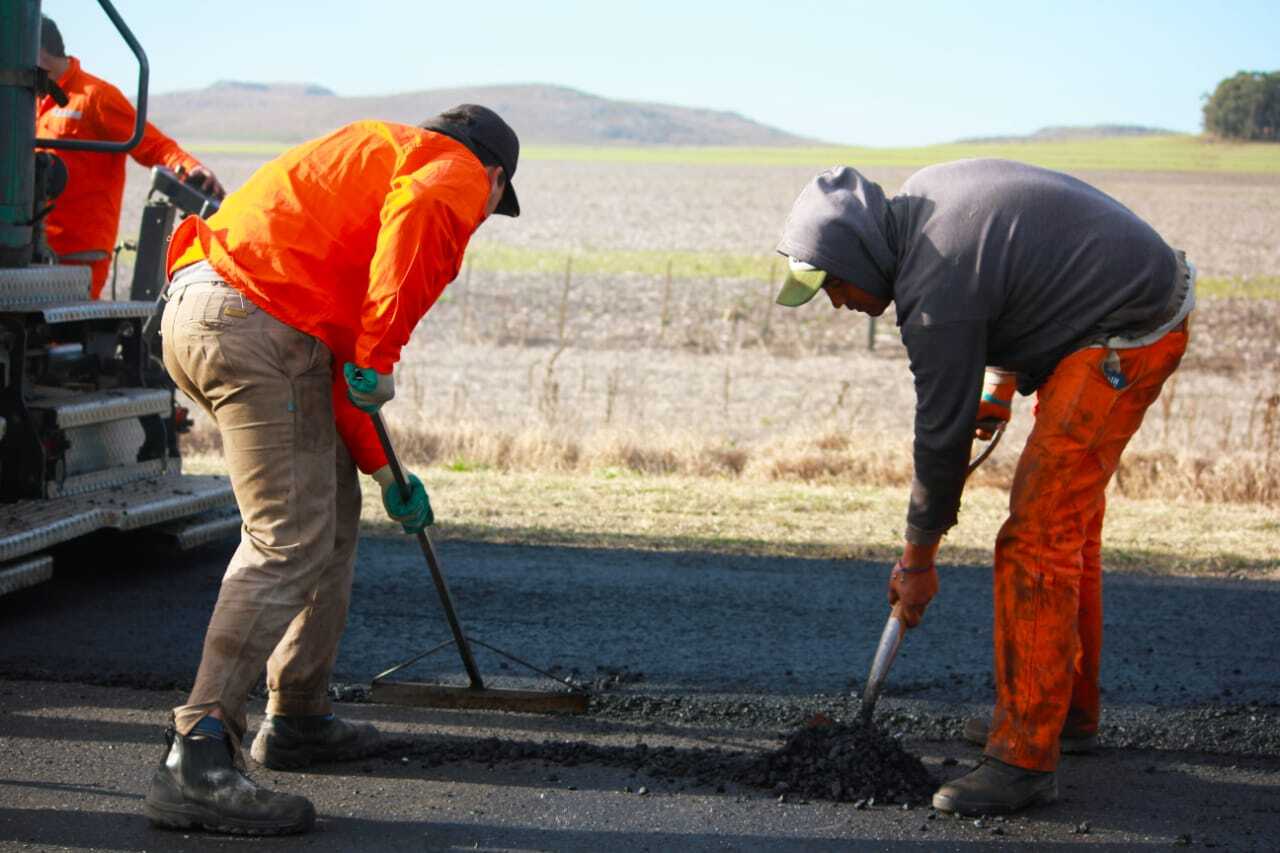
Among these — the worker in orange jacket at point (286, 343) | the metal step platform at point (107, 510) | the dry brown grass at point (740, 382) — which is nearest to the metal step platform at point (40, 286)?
the metal step platform at point (107, 510)

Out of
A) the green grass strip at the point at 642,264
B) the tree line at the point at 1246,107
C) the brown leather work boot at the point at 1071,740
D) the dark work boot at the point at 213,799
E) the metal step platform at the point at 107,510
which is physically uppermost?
the tree line at the point at 1246,107

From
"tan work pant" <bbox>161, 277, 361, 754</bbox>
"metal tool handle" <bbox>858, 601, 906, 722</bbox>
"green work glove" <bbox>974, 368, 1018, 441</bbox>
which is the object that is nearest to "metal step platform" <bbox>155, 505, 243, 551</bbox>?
"tan work pant" <bbox>161, 277, 361, 754</bbox>

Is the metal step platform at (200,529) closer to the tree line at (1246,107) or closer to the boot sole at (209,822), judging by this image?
the boot sole at (209,822)

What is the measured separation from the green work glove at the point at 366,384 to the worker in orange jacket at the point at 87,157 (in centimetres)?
393

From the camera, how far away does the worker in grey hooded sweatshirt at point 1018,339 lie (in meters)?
3.83

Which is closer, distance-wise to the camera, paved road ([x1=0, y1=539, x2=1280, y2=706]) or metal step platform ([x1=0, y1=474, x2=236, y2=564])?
paved road ([x1=0, y1=539, x2=1280, y2=706])

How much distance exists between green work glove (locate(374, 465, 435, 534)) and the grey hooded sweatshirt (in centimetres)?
135

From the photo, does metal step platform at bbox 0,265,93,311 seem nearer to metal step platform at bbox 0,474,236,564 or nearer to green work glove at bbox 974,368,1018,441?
metal step platform at bbox 0,474,236,564

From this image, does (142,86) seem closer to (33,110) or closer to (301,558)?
(33,110)

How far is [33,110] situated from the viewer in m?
6.04

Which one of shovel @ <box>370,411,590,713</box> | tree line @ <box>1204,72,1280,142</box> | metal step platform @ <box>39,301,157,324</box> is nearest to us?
shovel @ <box>370,411,590,713</box>

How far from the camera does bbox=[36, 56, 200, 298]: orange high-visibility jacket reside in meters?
7.32

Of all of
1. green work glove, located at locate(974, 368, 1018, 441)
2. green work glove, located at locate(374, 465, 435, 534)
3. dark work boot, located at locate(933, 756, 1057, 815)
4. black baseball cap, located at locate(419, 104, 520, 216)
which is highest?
black baseball cap, located at locate(419, 104, 520, 216)

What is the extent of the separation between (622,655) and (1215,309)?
18143 millimetres
